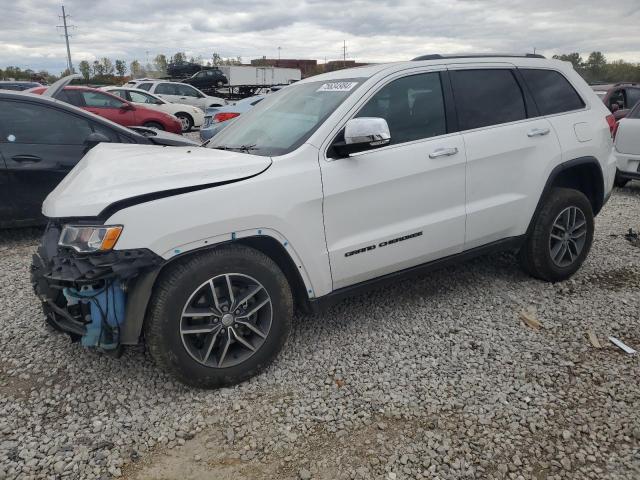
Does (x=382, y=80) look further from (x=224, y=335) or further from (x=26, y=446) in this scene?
(x=26, y=446)

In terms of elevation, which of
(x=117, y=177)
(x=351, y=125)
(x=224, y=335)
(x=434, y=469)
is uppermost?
(x=351, y=125)

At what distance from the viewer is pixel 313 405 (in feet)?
9.38

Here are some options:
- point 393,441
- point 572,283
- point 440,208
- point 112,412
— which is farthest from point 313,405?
point 572,283

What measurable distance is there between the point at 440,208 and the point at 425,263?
41 cm

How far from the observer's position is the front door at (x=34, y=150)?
206 inches

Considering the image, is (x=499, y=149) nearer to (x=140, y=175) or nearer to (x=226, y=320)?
(x=226, y=320)

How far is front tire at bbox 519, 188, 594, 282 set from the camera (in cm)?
419

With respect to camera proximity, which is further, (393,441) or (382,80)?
(382,80)

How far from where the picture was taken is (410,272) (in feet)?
11.8

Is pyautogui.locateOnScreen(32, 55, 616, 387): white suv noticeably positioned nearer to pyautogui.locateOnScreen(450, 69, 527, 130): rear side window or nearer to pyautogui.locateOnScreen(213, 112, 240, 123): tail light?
pyautogui.locateOnScreen(450, 69, 527, 130): rear side window

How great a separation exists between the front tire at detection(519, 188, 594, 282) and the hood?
8.23 feet

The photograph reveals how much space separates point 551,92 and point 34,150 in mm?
5095

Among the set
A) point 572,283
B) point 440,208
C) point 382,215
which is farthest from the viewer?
point 572,283

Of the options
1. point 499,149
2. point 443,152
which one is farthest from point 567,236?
point 443,152
